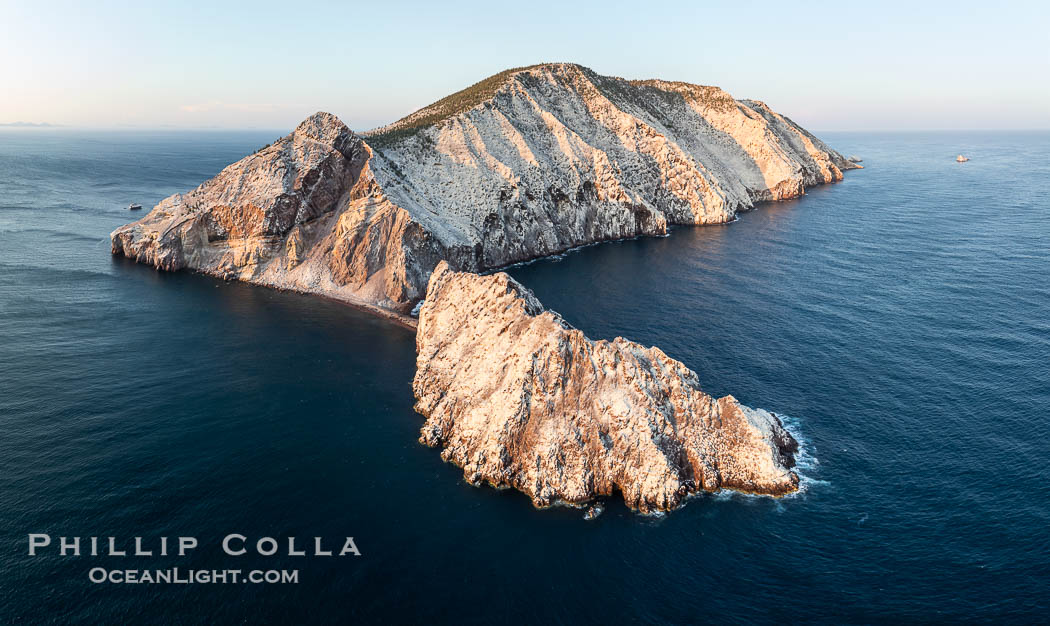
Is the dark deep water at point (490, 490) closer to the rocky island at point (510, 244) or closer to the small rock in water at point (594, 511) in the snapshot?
the small rock in water at point (594, 511)

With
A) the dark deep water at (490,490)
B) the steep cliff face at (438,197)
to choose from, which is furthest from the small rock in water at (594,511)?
the steep cliff face at (438,197)

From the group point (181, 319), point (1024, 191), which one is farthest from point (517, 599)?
point (1024, 191)

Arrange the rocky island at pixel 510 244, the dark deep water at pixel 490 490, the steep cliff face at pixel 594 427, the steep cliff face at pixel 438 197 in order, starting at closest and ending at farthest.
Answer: the dark deep water at pixel 490 490 < the steep cliff face at pixel 594 427 < the rocky island at pixel 510 244 < the steep cliff face at pixel 438 197

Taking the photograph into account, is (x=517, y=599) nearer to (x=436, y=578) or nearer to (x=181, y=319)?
(x=436, y=578)

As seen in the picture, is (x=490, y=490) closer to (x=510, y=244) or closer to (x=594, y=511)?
(x=594, y=511)

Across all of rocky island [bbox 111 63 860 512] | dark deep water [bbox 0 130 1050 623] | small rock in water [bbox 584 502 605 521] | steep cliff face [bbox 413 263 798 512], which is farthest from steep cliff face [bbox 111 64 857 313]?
small rock in water [bbox 584 502 605 521]

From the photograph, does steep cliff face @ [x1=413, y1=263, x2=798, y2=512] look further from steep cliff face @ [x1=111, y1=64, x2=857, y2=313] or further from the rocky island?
steep cliff face @ [x1=111, y1=64, x2=857, y2=313]
